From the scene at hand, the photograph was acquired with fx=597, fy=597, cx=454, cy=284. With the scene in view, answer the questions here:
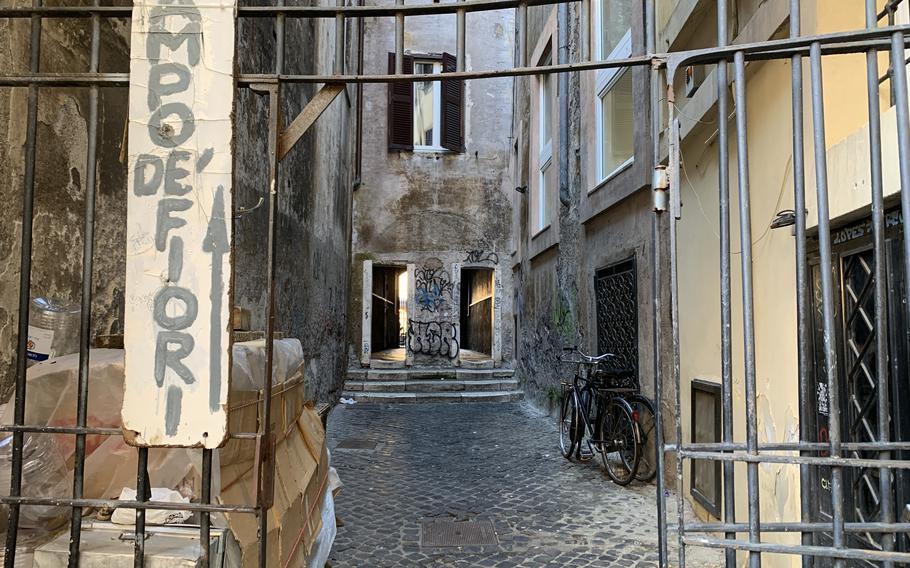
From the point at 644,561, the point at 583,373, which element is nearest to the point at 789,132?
the point at 644,561

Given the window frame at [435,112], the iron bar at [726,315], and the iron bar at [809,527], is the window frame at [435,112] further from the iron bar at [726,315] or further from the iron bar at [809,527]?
the iron bar at [809,527]

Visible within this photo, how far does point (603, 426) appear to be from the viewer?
6176 mm

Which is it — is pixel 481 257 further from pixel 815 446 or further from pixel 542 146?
pixel 815 446

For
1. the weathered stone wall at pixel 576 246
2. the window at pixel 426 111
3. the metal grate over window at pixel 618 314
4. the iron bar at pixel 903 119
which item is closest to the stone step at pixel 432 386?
the weathered stone wall at pixel 576 246

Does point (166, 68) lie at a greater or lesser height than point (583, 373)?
greater

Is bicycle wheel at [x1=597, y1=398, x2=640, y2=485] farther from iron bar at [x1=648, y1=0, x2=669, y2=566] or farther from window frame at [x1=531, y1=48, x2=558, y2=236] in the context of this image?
window frame at [x1=531, y1=48, x2=558, y2=236]

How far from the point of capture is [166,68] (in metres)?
2.03

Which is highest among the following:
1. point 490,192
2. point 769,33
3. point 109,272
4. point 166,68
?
point 490,192

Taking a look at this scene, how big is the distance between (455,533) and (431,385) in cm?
783

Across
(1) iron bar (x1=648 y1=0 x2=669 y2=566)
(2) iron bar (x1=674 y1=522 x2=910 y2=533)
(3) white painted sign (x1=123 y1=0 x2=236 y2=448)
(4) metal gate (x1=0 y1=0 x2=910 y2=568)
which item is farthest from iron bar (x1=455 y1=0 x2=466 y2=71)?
(2) iron bar (x1=674 y1=522 x2=910 y2=533)

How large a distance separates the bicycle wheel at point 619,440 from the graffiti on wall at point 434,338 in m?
8.17

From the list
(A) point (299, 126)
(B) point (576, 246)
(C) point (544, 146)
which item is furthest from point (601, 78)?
(A) point (299, 126)

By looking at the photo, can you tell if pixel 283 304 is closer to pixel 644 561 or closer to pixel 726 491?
Result: pixel 644 561

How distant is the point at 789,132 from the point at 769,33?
0.68 meters
